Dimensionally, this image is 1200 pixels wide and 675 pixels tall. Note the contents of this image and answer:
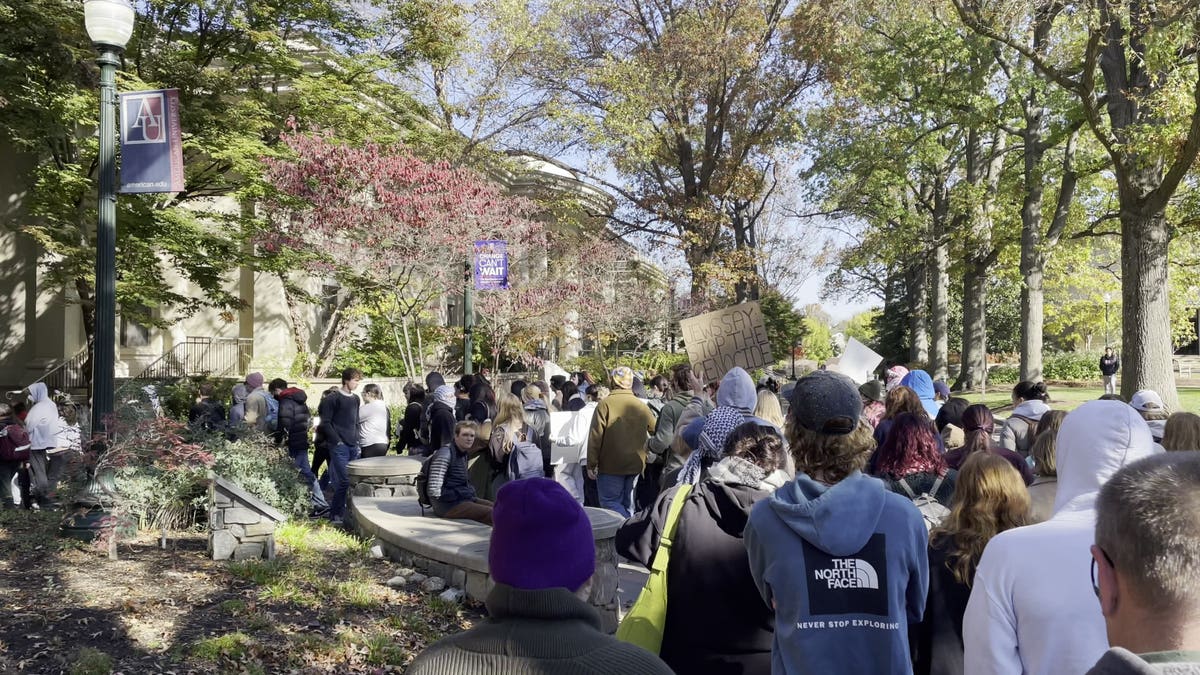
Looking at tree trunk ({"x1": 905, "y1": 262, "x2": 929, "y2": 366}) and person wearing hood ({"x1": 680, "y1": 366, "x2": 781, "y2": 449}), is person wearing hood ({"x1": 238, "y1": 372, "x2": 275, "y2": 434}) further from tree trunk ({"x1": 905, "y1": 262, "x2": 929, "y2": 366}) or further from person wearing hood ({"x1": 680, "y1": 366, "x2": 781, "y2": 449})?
tree trunk ({"x1": 905, "y1": 262, "x2": 929, "y2": 366})

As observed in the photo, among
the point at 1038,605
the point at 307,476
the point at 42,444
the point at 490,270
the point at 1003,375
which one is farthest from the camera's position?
the point at 1003,375

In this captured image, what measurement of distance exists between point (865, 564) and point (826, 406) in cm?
55

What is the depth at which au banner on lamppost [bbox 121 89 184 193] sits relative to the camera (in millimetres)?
9414

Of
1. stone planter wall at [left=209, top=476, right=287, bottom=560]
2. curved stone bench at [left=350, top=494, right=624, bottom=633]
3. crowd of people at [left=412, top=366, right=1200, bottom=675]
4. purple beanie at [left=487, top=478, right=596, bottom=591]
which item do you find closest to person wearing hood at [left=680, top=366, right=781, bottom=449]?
curved stone bench at [left=350, top=494, right=624, bottom=633]

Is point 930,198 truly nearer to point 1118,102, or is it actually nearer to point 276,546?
point 1118,102

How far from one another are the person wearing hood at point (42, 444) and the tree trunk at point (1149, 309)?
16894 mm

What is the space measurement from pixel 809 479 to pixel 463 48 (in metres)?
24.5

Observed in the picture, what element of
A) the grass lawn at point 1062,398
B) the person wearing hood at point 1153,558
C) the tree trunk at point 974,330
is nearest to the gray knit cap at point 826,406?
the person wearing hood at point 1153,558

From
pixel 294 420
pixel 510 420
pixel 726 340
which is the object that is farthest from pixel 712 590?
pixel 726 340

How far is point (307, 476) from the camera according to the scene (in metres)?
11.6

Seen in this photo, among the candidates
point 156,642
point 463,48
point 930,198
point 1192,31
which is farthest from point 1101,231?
point 156,642

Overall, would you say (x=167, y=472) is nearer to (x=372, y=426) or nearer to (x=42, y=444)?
(x=372, y=426)

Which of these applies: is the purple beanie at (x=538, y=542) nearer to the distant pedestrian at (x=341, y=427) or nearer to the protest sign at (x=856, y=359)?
the distant pedestrian at (x=341, y=427)

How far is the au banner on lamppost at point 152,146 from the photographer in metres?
9.41
